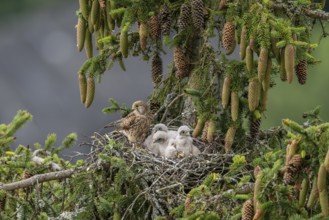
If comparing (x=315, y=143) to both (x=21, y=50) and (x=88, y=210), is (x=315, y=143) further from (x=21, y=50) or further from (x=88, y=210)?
(x=21, y=50)

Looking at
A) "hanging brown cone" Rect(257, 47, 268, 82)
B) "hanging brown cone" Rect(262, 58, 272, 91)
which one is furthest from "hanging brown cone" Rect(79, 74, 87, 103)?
"hanging brown cone" Rect(257, 47, 268, 82)

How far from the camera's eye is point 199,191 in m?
9.72

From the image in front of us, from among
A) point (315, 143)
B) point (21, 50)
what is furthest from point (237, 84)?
point (21, 50)

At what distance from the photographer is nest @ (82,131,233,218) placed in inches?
424

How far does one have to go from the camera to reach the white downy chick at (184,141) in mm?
11922

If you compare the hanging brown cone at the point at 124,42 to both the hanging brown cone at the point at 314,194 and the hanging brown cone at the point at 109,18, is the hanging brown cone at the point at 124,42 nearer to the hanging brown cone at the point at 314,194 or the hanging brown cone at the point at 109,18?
the hanging brown cone at the point at 109,18

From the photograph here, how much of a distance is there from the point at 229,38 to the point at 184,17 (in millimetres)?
718

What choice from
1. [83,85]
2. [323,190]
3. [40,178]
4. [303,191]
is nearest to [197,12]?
[83,85]

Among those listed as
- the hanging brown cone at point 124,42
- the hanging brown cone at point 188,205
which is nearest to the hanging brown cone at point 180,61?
the hanging brown cone at point 124,42

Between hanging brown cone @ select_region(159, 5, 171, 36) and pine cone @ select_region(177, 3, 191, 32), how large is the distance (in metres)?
0.09

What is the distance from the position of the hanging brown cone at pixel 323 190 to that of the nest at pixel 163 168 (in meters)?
2.17

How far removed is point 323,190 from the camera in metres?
8.53

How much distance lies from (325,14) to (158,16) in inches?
50.3

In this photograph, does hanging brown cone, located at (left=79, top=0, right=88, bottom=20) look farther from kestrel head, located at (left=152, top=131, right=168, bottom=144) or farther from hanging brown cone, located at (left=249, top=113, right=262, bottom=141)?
hanging brown cone, located at (left=249, top=113, right=262, bottom=141)
